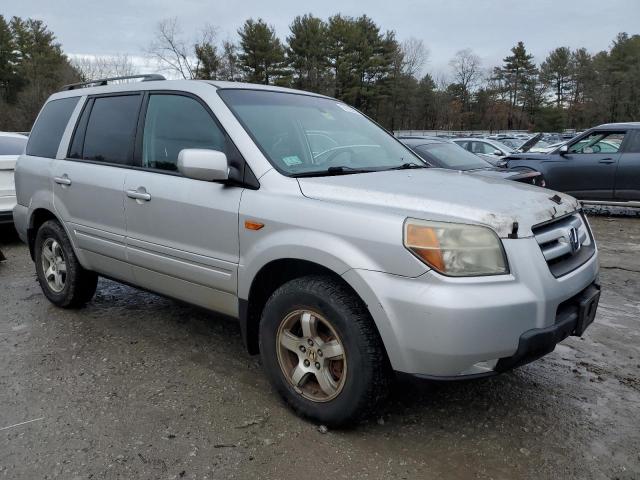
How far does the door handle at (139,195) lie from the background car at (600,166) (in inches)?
304

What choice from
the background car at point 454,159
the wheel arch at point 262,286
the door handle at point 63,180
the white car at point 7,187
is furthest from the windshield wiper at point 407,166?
the white car at point 7,187

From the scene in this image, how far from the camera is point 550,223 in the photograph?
8.86 feet

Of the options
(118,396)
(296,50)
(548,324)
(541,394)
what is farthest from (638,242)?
(296,50)

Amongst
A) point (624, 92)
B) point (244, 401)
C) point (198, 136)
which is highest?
point (624, 92)

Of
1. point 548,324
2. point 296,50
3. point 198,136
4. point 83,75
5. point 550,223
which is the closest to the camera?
point 548,324

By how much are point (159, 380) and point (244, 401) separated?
2.04 ft

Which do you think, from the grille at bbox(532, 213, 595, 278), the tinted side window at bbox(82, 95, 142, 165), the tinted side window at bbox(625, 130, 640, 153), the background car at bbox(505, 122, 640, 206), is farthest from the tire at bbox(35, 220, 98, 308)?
the tinted side window at bbox(625, 130, 640, 153)

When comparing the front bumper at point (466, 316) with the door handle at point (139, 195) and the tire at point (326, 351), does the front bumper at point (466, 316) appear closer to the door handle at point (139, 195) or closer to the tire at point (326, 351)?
the tire at point (326, 351)

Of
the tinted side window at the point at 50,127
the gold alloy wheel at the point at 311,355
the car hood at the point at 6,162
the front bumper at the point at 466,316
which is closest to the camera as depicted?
the front bumper at the point at 466,316

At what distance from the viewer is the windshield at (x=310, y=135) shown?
3.16 m

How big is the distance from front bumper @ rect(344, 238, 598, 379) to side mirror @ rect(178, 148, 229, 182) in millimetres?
988

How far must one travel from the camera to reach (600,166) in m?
10.0

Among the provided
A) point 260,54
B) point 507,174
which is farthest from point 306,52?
point 507,174

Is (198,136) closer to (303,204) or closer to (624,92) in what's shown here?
(303,204)
